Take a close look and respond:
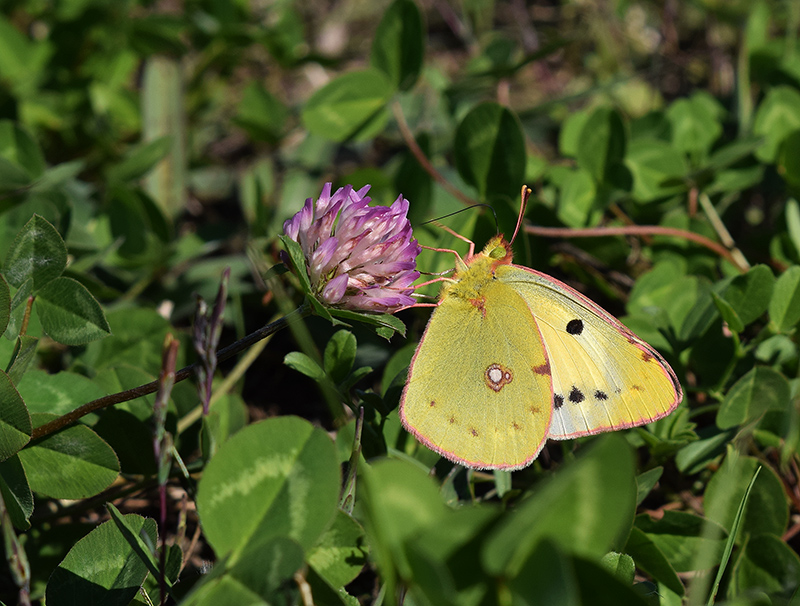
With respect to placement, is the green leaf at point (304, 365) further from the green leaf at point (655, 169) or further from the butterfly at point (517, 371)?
the green leaf at point (655, 169)

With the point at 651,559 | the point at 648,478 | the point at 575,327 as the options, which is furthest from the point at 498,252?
the point at 651,559

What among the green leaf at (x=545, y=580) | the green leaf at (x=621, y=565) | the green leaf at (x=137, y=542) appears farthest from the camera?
the green leaf at (x=621, y=565)

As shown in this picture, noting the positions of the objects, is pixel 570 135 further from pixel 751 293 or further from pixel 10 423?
pixel 10 423

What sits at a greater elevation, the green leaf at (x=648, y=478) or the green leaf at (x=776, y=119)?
the green leaf at (x=776, y=119)

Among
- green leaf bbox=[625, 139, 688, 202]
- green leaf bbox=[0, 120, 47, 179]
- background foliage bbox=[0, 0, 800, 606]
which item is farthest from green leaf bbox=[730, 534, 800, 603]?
green leaf bbox=[0, 120, 47, 179]

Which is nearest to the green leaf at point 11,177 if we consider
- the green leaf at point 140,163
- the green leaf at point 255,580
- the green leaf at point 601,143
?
the green leaf at point 140,163

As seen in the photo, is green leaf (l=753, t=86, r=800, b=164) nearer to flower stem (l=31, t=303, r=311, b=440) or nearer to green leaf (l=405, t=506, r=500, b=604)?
flower stem (l=31, t=303, r=311, b=440)

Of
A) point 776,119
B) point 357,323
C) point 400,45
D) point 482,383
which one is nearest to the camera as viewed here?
point 482,383
